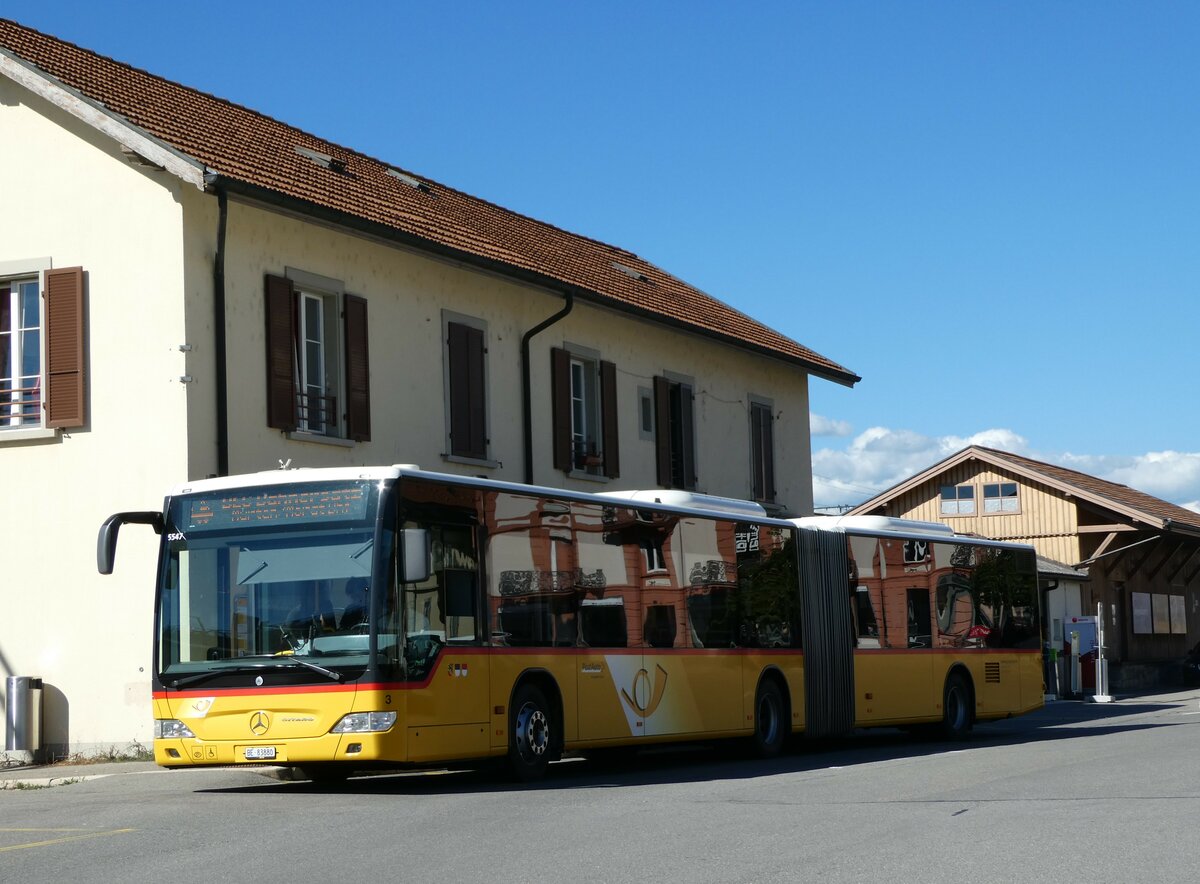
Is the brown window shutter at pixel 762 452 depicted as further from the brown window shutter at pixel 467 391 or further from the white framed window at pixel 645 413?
the brown window shutter at pixel 467 391

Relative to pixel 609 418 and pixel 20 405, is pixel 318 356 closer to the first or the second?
pixel 20 405

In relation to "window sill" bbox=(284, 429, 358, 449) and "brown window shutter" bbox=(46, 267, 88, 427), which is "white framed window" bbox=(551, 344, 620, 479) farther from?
"brown window shutter" bbox=(46, 267, 88, 427)

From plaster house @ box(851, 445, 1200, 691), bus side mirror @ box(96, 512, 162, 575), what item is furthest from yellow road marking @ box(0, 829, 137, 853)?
plaster house @ box(851, 445, 1200, 691)

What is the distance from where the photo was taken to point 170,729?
13914 millimetres

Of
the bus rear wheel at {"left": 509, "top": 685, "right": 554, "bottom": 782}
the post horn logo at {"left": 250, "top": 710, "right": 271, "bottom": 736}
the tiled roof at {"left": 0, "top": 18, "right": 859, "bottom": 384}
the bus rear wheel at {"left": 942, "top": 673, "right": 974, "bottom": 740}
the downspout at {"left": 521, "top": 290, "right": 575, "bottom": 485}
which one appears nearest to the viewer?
the post horn logo at {"left": 250, "top": 710, "right": 271, "bottom": 736}

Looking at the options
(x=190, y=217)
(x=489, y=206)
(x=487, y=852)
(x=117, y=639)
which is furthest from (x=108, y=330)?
(x=489, y=206)

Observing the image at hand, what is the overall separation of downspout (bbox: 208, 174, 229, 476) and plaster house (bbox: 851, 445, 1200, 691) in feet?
89.2

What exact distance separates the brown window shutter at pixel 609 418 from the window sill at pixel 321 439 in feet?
22.8

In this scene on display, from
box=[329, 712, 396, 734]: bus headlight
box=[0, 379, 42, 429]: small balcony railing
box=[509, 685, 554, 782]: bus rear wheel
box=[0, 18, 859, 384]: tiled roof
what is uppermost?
box=[0, 18, 859, 384]: tiled roof

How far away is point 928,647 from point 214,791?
11156mm

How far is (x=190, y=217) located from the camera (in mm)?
19031

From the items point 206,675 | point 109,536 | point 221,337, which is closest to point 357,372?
point 221,337

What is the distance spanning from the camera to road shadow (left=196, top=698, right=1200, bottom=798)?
15.0 metres

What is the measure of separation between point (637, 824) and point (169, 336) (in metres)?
9.83
